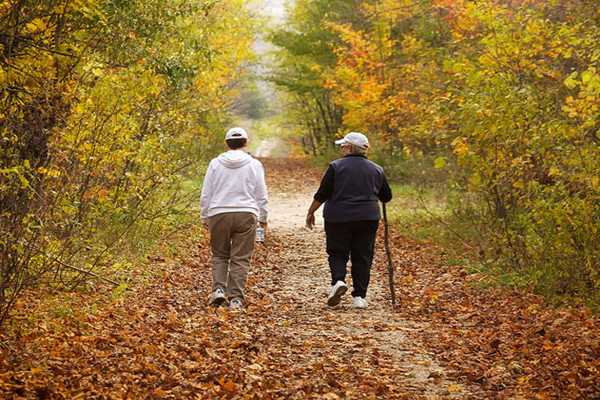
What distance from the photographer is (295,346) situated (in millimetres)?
8156

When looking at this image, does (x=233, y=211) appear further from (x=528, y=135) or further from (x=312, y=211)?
(x=528, y=135)

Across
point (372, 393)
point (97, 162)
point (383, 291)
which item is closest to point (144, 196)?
point (97, 162)

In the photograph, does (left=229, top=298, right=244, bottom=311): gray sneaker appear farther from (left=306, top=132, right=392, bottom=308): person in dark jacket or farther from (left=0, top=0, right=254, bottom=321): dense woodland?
(left=0, top=0, right=254, bottom=321): dense woodland

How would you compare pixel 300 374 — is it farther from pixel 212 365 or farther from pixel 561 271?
pixel 561 271

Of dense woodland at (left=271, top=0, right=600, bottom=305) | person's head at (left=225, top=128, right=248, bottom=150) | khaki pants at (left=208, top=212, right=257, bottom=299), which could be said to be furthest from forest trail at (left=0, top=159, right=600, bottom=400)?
person's head at (left=225, top=128, right=248, bottom=150)

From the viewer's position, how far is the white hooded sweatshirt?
9.95 m

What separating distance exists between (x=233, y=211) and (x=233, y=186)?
293mm

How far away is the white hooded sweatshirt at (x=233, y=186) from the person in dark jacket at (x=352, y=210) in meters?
0.83

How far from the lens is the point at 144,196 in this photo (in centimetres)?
1265

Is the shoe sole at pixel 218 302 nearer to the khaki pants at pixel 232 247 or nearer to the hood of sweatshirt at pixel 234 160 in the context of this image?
the khaki pants at pixel 232 247

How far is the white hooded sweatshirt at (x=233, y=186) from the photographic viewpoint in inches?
392

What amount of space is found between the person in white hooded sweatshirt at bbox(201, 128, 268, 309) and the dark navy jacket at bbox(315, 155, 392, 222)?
83 cm

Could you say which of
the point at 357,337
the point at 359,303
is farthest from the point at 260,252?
the point at 357,337

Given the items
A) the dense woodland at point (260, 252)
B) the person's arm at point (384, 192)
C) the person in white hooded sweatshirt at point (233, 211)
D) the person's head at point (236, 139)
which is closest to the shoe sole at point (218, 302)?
the person in white hooded sweatshirt at point (233, 211)
